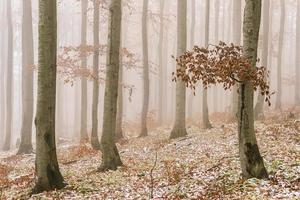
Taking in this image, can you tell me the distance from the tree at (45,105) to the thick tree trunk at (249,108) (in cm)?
505

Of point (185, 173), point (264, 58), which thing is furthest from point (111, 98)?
point (264, 58)

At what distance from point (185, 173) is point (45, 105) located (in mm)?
4299

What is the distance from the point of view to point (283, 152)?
12.7 m

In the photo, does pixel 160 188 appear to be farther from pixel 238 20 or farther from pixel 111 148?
pixel 238 20

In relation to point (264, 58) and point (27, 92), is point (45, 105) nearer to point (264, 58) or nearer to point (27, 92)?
point (27, 92)

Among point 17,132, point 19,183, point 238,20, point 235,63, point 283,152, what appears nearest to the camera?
point 235,63

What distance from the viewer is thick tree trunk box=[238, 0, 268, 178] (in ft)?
32.6

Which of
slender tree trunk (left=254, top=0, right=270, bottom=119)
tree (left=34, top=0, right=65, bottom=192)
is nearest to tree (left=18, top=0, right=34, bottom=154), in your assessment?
tree (left=34, top=0, right=65, bottom=192)

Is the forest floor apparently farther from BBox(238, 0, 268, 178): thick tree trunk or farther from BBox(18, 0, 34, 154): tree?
BBox(18, 0, 34, 154): tree

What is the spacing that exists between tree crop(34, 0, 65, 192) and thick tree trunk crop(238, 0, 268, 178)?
505 cm

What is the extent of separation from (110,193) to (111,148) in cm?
327

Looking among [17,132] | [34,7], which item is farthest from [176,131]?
[17,132]

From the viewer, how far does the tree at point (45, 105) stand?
1170cm

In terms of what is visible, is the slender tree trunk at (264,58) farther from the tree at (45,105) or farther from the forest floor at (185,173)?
the tree at (45,105)
